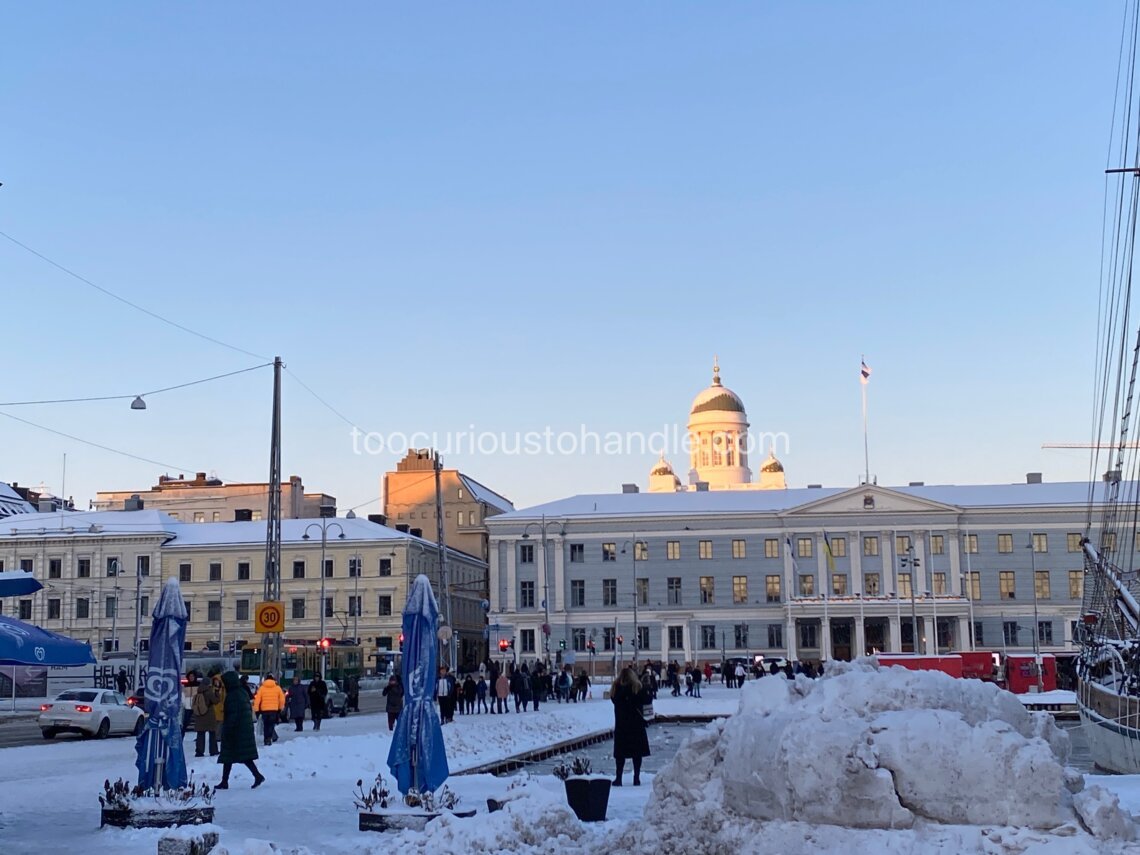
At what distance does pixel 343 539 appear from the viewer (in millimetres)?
91312

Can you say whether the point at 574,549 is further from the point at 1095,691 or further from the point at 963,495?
the point at 1095,691

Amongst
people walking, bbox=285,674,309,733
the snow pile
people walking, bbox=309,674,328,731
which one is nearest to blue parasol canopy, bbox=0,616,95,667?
the snow pile

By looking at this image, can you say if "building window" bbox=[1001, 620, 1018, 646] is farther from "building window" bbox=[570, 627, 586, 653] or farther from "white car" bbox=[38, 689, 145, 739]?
"white car" bbox=[38, 689, 145, 739]

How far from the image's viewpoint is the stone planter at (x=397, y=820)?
575 inches

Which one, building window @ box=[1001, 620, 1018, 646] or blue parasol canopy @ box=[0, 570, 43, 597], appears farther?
building window @ box=[1001, 620, 1018, 646]

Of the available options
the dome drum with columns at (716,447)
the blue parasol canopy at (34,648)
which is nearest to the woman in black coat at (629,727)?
the blue parasol canopy at (34,648)

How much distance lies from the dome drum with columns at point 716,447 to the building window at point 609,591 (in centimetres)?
3898

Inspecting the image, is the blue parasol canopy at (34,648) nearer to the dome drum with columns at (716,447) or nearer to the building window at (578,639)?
the building window at (578,639)

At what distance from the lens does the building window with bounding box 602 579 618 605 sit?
307 feet

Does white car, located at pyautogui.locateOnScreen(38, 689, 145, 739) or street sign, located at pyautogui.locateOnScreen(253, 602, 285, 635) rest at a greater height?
street sign, located at pyautogui.locateOnScreen(253, 602, 285, 635)

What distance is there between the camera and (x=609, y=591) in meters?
93.8

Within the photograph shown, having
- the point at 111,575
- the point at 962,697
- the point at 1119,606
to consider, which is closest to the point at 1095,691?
the point at 1119,606

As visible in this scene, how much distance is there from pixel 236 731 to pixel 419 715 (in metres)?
5.64

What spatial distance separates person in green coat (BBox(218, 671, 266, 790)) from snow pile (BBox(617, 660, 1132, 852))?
884cm
